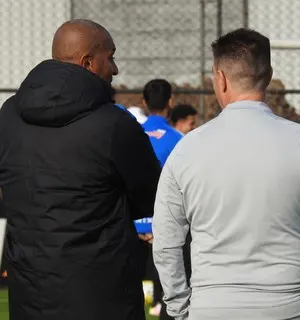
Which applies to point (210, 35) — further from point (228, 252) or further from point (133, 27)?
point (228, 252)

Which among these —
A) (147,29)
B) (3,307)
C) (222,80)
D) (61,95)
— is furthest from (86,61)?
(147,29)

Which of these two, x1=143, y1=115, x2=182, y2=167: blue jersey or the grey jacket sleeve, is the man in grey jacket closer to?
the grey jacket sleeve

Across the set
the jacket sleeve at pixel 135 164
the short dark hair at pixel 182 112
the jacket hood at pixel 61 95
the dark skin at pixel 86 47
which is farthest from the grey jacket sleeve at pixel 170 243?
the short dark hair at pixel 182 112

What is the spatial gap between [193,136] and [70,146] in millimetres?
576

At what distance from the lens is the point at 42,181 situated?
4133 mm

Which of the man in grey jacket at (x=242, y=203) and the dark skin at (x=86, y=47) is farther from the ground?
the dark skin at (x=86, y=47)

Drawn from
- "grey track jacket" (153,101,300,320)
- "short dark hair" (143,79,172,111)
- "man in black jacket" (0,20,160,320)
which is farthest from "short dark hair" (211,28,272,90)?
"short dark hair" (143,79,172,111)

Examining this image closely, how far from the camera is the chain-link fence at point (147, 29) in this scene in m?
11.5

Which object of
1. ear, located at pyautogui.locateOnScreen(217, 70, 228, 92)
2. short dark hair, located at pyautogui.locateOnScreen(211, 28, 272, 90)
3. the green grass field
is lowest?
the green grass field

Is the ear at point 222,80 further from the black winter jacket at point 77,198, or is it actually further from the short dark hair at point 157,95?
the short dark hair at point 157,95

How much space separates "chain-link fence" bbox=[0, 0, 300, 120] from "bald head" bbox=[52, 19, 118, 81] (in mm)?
7127

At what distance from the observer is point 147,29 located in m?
11.6

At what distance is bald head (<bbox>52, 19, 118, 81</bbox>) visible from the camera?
4.35 meters

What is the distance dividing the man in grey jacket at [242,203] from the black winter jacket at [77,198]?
38cm
